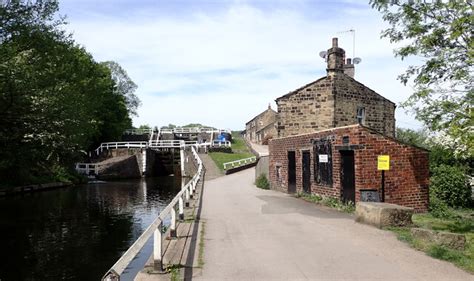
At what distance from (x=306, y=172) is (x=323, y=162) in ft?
7.24

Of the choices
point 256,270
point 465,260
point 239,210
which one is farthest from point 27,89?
point 465,260

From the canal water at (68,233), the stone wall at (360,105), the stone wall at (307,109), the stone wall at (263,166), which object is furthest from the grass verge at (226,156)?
the stone wall at (360,105)

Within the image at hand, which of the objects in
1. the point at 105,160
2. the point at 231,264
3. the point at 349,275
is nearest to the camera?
the point at 349,275

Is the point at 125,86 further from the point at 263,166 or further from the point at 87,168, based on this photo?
the point at 263,166

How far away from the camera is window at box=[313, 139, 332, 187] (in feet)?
51.6

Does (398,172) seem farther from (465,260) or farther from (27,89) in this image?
(27,89)

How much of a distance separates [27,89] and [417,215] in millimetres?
13862

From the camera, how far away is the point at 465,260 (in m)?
7.27

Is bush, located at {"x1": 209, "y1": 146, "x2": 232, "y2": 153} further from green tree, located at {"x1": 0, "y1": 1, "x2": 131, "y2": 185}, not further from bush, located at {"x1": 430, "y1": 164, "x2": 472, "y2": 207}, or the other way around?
bush, located at {"x1": 430, "y1": 164, "x2": 472, "y2": 207}

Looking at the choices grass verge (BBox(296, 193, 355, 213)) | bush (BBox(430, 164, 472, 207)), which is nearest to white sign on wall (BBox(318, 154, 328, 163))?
grass verge (BBox(296, 193, 355, 213))

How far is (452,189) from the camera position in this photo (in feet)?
51.8

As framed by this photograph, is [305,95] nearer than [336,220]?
No

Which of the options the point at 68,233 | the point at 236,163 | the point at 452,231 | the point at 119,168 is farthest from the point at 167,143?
the point at 452,231

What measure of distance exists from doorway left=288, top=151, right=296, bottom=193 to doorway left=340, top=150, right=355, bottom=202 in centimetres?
530
